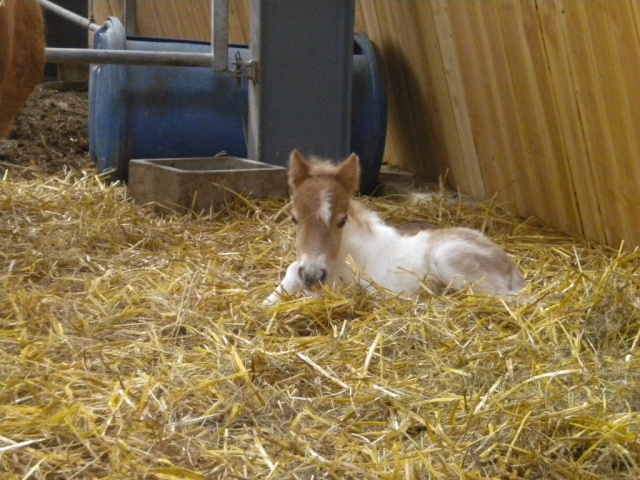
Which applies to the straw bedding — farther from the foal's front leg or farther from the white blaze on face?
the white blaze on face

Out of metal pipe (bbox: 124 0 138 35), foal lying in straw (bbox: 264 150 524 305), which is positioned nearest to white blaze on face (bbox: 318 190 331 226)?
foal lying in straw (bbox: 264 150 524 305)

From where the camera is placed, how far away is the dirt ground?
→ 7.44 metres

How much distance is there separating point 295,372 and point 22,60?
2.30 m

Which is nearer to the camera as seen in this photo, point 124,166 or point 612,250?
point 612,250

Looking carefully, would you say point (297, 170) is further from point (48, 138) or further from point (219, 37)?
point (48, 138)

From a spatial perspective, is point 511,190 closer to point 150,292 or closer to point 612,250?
point 612,250

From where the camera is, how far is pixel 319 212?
3.97 metres

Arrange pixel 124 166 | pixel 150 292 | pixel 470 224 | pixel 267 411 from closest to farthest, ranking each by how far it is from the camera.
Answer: pixel 267 411 < pixel 150 292 < pixel 470 224 < pixel 124 166

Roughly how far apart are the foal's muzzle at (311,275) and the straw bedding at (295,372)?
0.33 feet

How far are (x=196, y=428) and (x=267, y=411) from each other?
0.26m

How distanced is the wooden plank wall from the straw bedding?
0.59 metres

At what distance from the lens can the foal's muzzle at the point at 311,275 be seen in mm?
3834

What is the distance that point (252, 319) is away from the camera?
11.7ft

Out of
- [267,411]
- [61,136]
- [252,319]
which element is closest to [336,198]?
[252,319]
